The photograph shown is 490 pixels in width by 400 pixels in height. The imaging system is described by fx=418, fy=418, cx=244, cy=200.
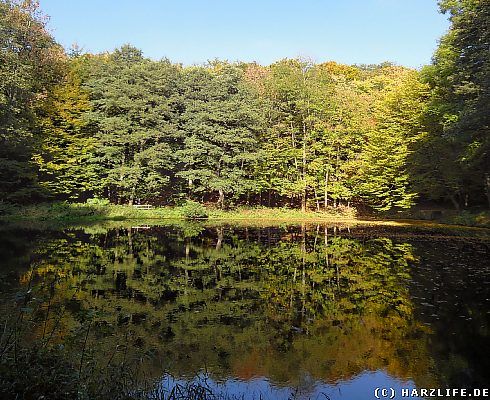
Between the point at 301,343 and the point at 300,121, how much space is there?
30694mm

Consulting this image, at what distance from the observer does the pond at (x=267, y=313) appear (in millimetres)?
5484

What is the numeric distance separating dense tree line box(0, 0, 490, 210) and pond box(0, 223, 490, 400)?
1465 centimetres

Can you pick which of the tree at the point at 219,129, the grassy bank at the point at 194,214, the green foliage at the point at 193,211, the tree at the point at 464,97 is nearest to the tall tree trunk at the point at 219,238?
the grassy bank at the point at 194,214

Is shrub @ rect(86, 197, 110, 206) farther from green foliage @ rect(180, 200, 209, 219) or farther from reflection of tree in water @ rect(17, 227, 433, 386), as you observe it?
reflection of tree in water @ rect(17, 227, 433, 386)

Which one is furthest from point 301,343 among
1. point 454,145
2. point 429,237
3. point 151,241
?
point 454,145

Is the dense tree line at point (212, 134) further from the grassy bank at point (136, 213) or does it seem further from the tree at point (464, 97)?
the grassy bank at point (136, 213)

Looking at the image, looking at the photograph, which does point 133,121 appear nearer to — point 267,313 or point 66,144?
point 66,144

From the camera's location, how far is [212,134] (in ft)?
106

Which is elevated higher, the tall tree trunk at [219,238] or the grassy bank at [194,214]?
the grassy bank at [194,214]

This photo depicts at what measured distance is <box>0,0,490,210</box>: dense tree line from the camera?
94.7 ft

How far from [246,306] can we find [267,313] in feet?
2.06

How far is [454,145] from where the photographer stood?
88.4 feet

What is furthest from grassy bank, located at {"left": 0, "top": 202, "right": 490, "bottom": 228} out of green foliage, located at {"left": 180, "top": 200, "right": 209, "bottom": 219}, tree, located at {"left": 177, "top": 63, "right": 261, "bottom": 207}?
tree, located at {"left": 177, "top": 63, "right": 261, "bottom": 207}

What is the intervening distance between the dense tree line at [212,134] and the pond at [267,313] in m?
14.6
